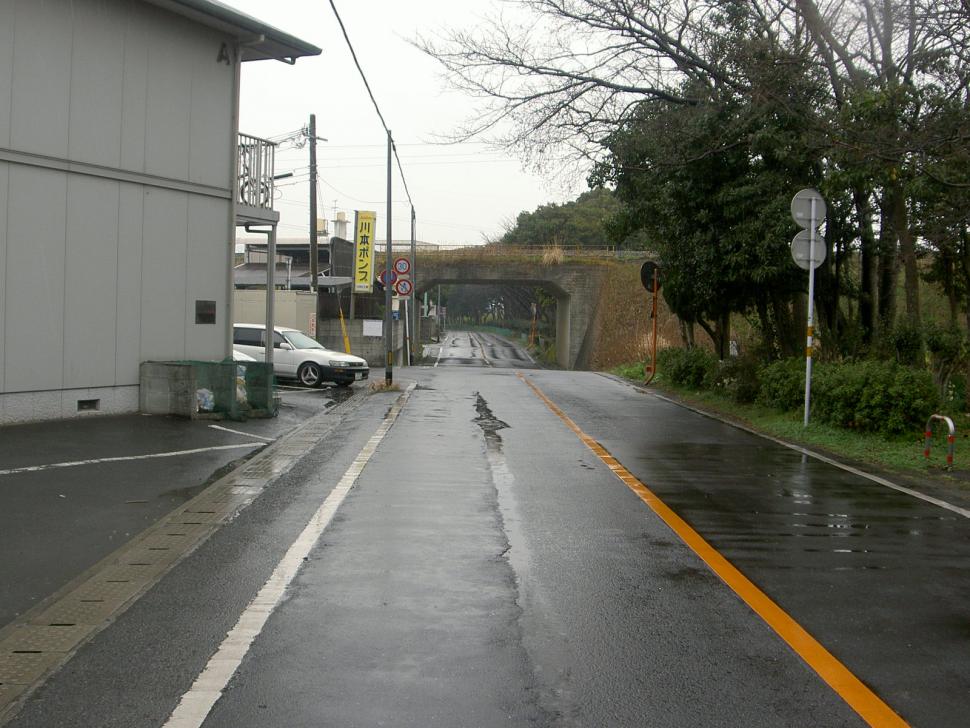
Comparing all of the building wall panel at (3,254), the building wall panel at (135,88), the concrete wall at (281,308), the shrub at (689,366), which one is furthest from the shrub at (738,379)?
the concrete wall at (281,308)

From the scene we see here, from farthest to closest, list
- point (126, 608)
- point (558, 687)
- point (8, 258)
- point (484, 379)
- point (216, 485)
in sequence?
1. point (484, 379)
2. point (8, 258)
3. point (216, 485)
4. point (126, 608)
5. point (558, 687)

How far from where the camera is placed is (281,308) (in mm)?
41188

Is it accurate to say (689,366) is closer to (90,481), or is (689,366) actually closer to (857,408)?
(857,408)

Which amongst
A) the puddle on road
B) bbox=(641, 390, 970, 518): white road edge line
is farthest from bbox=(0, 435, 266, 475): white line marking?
bbox=(641, 390, 970, 518): white road edge line

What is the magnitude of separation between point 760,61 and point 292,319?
28960 mm

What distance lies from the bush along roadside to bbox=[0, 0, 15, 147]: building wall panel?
12.2 m

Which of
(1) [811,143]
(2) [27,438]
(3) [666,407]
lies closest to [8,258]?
(2) [27,438]

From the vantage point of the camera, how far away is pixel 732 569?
643cm

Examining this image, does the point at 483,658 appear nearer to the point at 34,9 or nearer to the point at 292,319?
the point at 34,9

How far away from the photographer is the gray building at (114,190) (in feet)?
43.0

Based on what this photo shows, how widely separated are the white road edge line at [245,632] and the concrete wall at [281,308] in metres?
31.1

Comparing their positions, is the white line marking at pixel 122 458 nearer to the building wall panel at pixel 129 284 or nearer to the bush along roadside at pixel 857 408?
the building wall panel at pixel 129 284

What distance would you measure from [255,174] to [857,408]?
11.2 meters

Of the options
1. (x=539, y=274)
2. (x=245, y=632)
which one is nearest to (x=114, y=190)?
(x=245, y=632)
